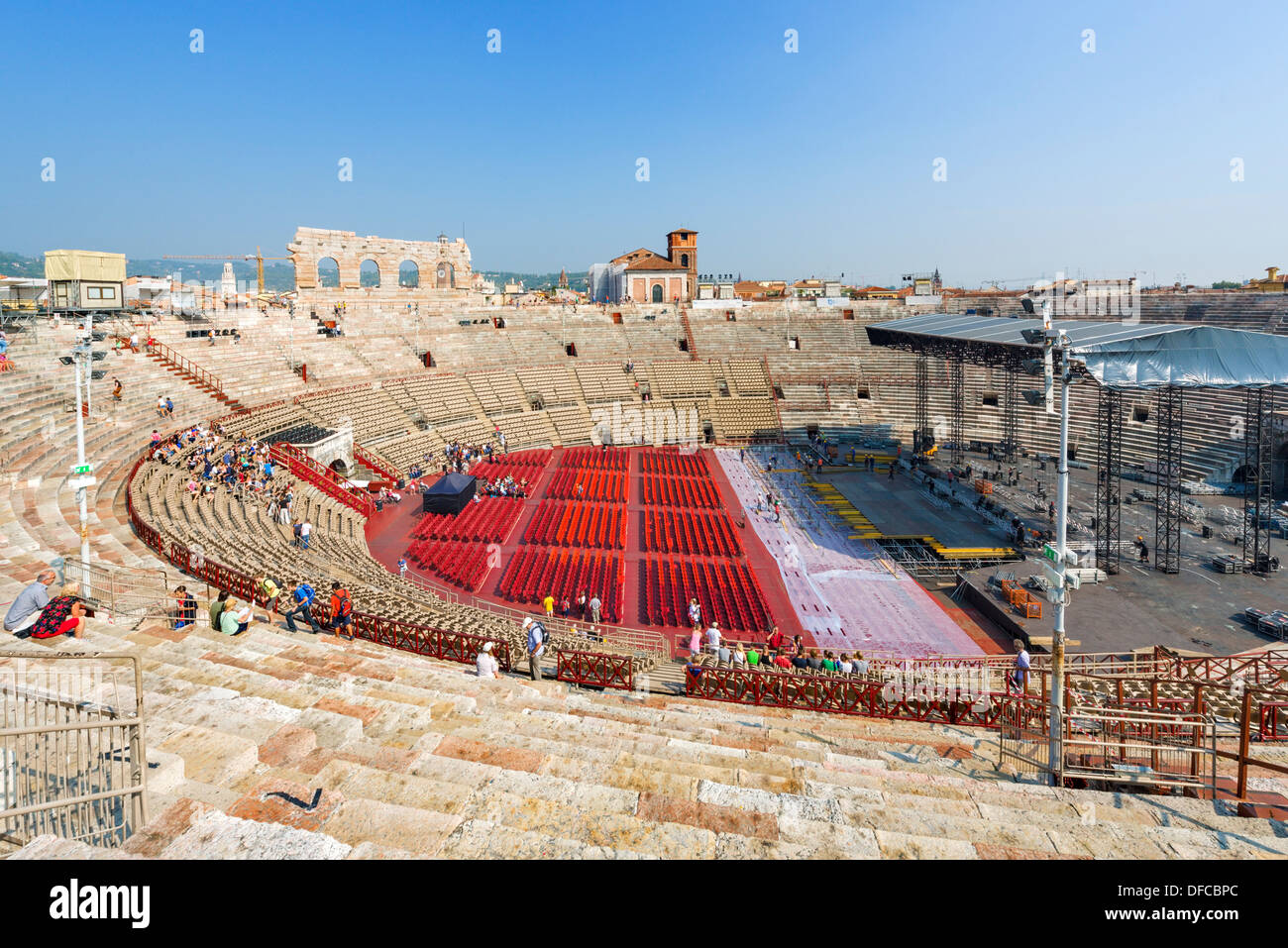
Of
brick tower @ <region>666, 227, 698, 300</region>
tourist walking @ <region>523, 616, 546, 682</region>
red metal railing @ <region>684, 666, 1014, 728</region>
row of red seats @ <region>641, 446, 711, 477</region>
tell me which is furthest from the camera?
brick tower @ <region>666, 227, 698, 300</region>

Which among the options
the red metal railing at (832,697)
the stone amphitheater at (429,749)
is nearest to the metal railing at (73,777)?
the stone amphitheater at (429,749)

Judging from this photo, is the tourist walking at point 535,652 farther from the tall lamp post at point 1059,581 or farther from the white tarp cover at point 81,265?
the white tarp cover at point 81,265

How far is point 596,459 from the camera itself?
143 feet

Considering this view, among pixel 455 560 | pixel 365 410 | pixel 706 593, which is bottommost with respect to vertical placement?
pixel 706 593

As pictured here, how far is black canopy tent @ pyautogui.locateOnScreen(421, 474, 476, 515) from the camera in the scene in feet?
102

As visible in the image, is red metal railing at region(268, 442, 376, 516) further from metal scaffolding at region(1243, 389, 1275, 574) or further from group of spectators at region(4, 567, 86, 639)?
metal scaffolding at region(1243, 389, 1275, 574)

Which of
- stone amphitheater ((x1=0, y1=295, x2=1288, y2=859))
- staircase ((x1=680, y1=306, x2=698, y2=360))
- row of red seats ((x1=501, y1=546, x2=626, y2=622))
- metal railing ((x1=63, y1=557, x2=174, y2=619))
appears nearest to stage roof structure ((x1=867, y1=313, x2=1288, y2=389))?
row of red seats ((x1=501, y1=546, x2=626, y2=622))

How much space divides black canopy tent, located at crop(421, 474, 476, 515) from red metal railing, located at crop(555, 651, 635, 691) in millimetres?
17034

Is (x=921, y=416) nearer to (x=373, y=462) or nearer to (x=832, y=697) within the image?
(x=373, y=462)

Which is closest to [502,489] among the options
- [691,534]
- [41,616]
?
[691,534]

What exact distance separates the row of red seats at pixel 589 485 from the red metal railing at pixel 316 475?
8.81 m

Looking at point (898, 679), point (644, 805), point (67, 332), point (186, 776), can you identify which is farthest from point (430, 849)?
point (67, 332)

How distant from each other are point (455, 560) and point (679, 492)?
46.4 feet
